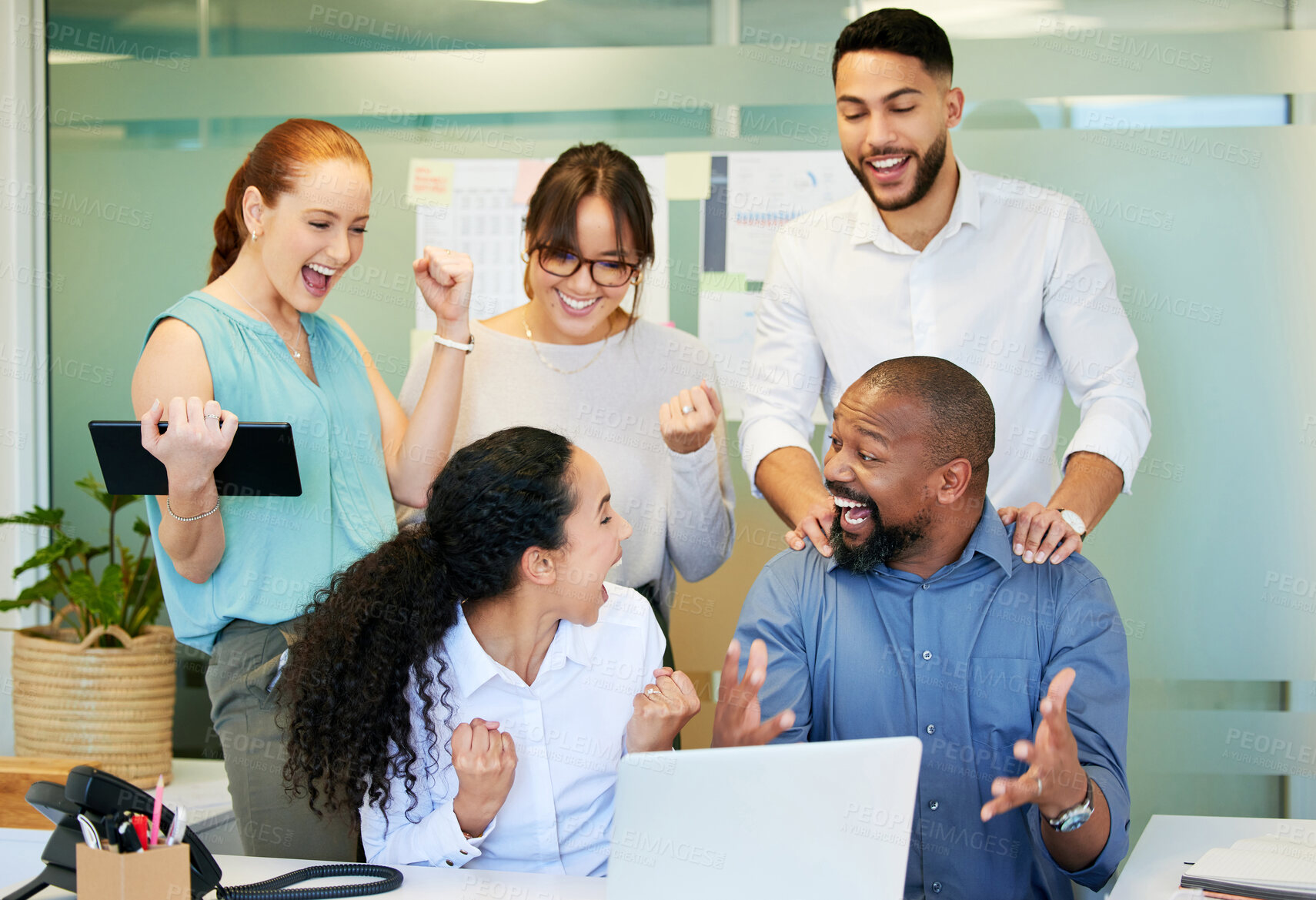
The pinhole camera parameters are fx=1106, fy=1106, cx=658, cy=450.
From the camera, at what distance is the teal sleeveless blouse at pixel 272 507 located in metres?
1.84

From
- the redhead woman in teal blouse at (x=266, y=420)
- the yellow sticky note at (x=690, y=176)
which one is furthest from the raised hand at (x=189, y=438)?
the yellow sticky note at (x=690, y=176)

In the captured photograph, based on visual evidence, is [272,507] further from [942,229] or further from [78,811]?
[942,229]

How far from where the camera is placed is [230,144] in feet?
11.6

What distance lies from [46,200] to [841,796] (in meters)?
3.43

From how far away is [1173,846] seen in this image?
65.6 inches

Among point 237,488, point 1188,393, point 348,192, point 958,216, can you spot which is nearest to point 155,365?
point 237,488

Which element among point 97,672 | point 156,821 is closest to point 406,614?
point 156,821

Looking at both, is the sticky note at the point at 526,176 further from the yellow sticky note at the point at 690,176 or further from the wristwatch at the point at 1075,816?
the wristwatch at the point at 1075,816

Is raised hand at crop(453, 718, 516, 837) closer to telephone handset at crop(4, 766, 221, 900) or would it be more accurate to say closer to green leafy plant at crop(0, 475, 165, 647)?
telephone handset at crop(4, 766, 221, 900)

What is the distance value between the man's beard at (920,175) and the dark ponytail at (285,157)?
3.51ft

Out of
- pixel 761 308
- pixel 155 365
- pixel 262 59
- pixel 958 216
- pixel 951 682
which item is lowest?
pixel 951 682

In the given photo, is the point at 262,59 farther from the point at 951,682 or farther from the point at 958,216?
the point at 951,682

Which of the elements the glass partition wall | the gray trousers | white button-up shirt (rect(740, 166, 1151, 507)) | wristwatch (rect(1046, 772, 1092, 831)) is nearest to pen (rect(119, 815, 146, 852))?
the gray trousers

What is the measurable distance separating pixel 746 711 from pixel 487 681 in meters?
0.40
